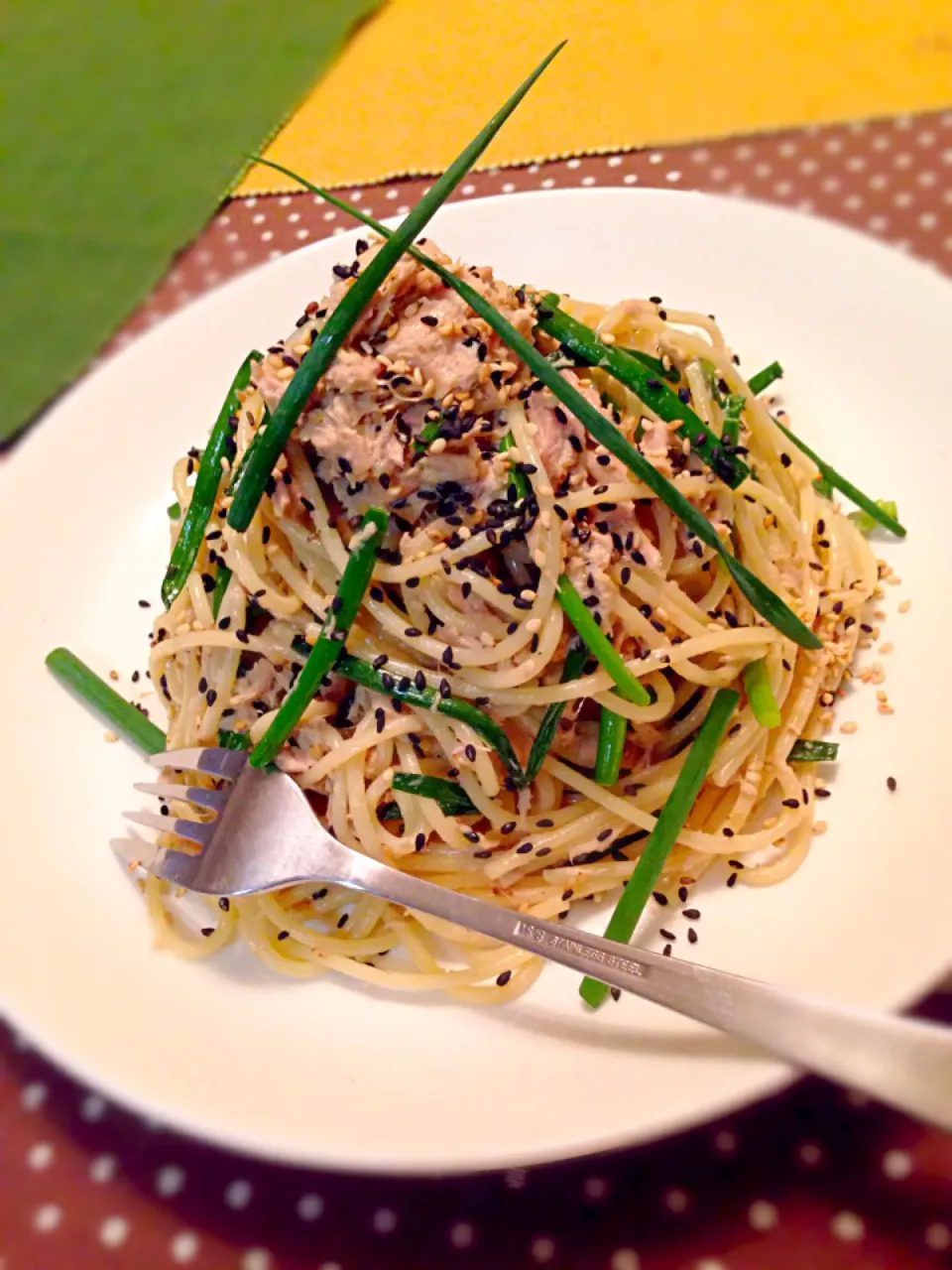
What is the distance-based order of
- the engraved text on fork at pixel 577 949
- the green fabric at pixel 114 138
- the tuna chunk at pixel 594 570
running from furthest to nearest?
the green fabric at pixel 114 138, the tuna chunk at pixel 594 570, the engraved text on fork at pixel 577 949

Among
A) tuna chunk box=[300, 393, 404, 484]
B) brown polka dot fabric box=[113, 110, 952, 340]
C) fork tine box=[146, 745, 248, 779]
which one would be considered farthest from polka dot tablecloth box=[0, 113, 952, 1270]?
brown polka dot fabric box=[113, 110, 952, 340]

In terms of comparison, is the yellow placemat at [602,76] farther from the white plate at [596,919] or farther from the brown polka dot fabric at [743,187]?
the white plate at [596,919]

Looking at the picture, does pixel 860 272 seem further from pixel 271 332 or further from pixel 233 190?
pixel 233 190

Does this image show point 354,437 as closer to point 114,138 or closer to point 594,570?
point 594,570

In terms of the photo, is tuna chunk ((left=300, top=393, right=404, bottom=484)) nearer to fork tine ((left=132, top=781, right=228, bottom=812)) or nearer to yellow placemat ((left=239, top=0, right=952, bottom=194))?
fork tine ((left=132, top=781, right=228, bottom=812))

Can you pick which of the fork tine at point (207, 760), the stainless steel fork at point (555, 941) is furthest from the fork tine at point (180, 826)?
the fork tine at point (207, 760)

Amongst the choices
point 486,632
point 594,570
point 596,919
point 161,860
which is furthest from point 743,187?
point 161,860
